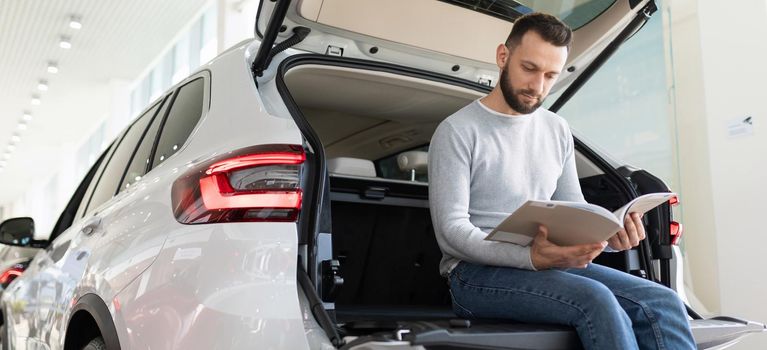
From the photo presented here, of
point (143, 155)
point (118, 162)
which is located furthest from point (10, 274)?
point (143, 155)

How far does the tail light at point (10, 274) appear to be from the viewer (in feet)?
10.9

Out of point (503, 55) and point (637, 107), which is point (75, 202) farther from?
point (637, 107)

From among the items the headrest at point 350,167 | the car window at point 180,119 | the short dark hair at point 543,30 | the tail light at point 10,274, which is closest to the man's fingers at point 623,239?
the short dark hair at point 543,30

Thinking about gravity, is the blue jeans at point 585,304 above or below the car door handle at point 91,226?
below

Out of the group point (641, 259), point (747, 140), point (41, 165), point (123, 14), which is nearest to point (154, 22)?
point (123, 14)

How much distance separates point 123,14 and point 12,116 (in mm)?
7756

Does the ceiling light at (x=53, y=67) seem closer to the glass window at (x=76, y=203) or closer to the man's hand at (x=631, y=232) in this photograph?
the glass window at (x=76, y=203)

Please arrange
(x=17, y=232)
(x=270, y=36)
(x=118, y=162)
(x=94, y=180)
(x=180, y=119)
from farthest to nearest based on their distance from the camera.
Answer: (x=94, y=180) < (x=17, y=232) < (x=118, y=162) < (x=180, y=119) < (x=270, y=36)

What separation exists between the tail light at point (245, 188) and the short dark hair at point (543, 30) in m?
0.72

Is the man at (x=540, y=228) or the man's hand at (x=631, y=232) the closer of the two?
the man at (x=540, y=228)

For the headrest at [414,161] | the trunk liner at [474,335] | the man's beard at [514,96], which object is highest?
the man's beard at [514,96]

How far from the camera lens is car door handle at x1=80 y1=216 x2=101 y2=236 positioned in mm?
2027

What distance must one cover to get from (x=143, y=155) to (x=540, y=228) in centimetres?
137

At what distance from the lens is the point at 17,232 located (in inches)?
113
